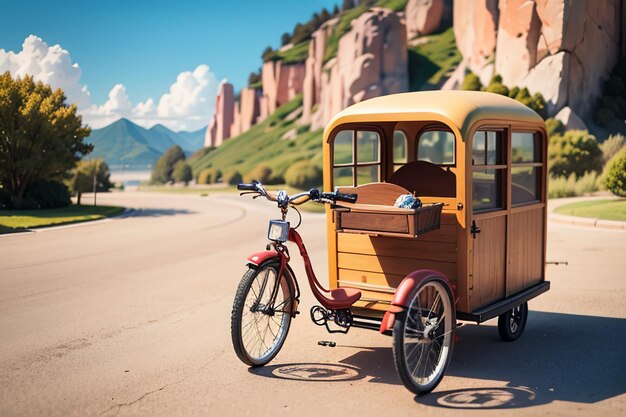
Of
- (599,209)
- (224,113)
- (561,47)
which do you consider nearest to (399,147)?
(599,209)

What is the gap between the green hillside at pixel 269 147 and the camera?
7775 cm

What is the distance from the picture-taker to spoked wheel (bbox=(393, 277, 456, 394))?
4930 mm

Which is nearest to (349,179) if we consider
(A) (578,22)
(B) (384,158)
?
(B) (384,158)

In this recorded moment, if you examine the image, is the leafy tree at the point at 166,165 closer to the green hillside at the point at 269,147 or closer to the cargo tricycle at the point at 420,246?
the green hillside at the point at 269,147

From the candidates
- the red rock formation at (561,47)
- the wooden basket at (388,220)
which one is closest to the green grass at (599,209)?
the wooden basket at (388,220)

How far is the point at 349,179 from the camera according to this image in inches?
275

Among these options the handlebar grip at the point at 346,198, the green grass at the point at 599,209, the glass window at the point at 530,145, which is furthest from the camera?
the green grass at the point at 599,209

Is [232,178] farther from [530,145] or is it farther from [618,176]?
[530,145]

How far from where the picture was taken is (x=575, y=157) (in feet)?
A: 101

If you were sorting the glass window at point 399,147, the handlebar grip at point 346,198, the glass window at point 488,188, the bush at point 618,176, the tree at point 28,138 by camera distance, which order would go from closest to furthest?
the handlebar grip at point 346,198
the glass window at point 488,188
the glass window at point 399,147
the bush at point 618,176
the tree at point 28,138

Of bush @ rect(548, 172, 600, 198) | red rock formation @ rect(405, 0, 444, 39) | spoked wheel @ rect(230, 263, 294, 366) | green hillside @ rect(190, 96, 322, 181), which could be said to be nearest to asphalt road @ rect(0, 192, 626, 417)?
spoked wheel @ rect(230, 263, 294, 366)

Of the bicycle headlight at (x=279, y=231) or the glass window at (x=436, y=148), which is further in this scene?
the glass window at (x=436, y=148)

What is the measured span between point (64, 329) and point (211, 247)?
6.89 m

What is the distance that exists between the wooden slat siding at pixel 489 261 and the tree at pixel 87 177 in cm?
2590
